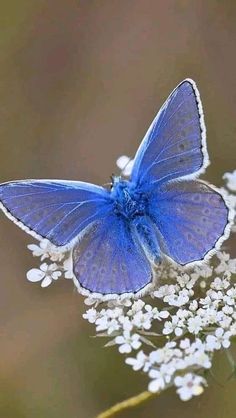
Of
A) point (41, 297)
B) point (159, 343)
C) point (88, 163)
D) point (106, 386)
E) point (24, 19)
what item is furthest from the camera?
point (24, 19)

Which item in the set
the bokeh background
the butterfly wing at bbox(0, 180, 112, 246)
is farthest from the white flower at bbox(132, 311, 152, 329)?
the bokeh background

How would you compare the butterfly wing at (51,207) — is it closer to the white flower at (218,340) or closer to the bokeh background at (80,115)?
the white flower at (218,340)

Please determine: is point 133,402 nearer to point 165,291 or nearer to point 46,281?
point 165,291

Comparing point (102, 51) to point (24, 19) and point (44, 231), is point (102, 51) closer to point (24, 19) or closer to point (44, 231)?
point (24, 19)

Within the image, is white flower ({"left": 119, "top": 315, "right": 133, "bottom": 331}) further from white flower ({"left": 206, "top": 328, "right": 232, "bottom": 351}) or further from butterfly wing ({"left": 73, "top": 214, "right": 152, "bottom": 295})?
white flower ({"left": 206, "top": 328, "right": 232, "bottom": 351})

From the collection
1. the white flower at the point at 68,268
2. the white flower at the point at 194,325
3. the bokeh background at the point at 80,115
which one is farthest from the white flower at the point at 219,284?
the bokeh background at the point at 80,115

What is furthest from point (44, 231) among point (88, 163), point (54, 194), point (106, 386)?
point (88, 163)
